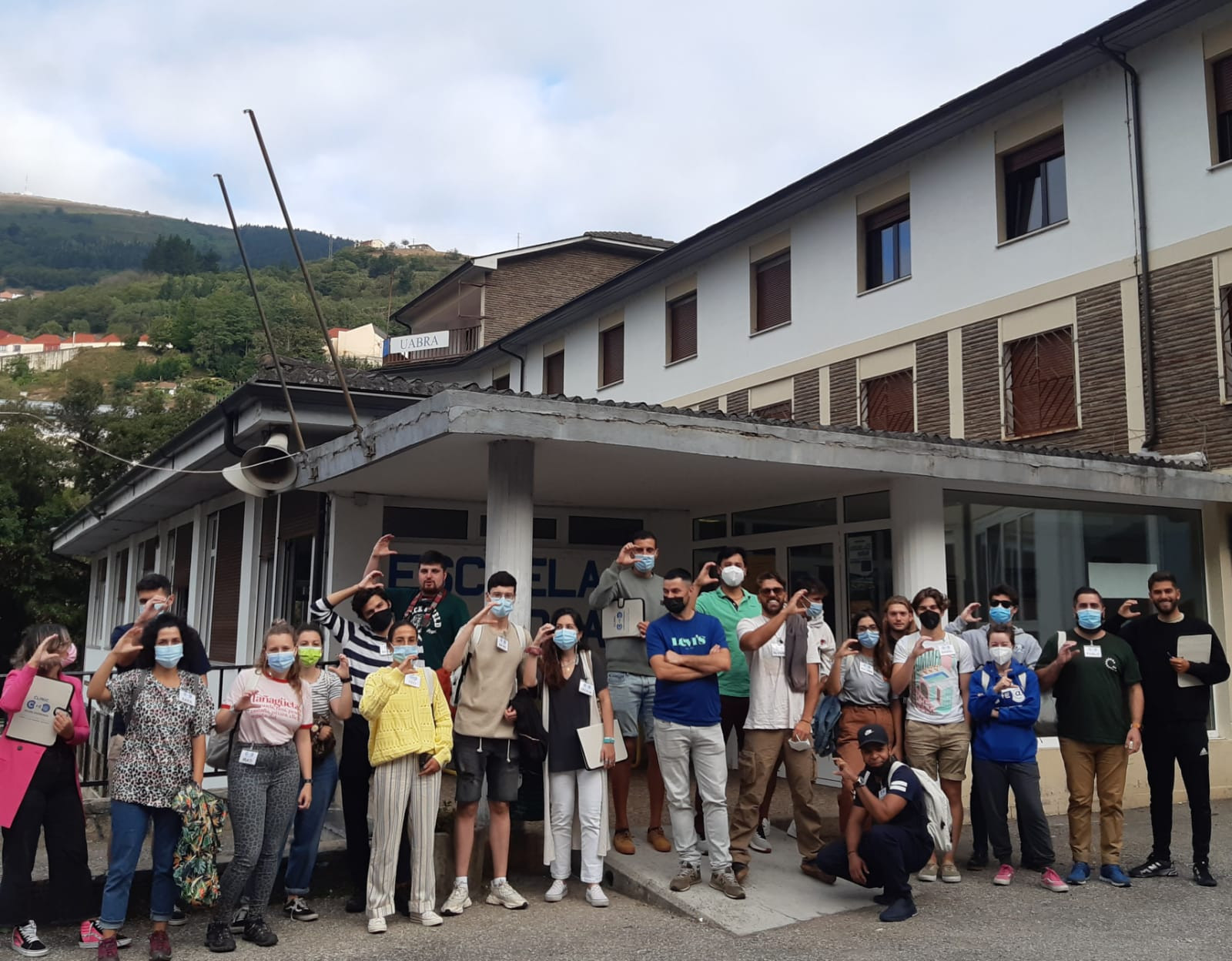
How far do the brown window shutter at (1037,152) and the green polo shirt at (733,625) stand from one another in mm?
10180

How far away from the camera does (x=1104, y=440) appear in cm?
1355

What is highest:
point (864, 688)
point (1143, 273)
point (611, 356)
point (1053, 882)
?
point (611, 356)

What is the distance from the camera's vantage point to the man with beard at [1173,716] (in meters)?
7.07

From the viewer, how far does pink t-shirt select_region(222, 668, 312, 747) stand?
18.7 ft

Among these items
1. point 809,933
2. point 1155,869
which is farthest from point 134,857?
point 1155,869

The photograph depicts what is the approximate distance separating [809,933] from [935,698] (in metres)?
1.79

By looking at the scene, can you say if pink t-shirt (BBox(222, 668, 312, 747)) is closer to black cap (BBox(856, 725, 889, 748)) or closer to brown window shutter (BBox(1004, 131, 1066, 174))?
black cap (BBox(856, 725, 889, 748))

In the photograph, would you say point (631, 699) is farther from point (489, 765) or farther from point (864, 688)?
point (864, 688)

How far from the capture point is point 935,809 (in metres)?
6.48

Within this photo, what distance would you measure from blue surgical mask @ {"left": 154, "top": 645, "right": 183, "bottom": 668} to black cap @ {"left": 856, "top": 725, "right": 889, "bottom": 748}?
3758 millimetres

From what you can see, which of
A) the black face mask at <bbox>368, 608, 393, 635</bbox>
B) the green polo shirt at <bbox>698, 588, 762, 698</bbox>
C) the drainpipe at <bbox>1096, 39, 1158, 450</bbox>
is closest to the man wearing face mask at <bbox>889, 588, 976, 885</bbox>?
the green polo shirt at <bbox>698, 588, 762, 698</bbox>

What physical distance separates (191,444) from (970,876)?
963cm

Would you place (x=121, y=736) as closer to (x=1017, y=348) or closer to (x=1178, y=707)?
(x=1178, y=707)

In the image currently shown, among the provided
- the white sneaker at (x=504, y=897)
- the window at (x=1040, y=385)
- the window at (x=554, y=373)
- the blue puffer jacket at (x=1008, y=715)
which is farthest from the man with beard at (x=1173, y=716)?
the window at (x=554, y=373)
